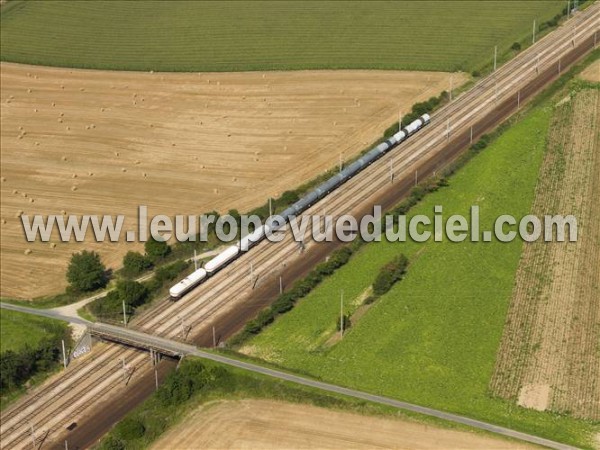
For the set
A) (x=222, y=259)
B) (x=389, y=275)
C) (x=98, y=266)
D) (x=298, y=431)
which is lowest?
(x=298, y=431)

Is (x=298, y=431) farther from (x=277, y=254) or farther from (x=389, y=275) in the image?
(x=277, y=254)

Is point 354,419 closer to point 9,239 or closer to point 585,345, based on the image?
point 585,345

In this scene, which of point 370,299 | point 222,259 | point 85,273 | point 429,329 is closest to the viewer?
point 429,329

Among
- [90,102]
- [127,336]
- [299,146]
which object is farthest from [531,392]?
[90,102]

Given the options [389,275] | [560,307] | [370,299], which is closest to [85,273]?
[370,299]

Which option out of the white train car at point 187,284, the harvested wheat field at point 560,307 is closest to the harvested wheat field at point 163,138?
the white train car at point 187,284

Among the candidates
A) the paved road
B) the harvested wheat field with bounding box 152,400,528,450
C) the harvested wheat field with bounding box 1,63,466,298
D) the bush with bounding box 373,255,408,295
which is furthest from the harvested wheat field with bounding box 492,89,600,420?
the harvested wheat field with bounding box 1,63,466,298
